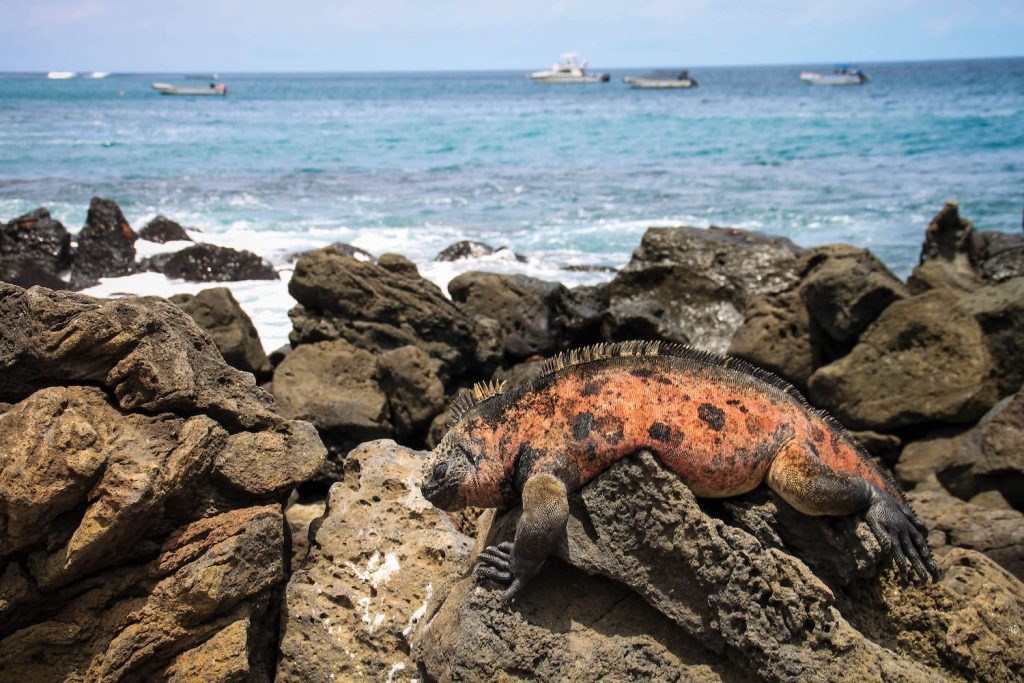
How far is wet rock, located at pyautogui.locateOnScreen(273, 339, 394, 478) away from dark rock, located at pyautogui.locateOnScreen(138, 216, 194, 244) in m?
9.86

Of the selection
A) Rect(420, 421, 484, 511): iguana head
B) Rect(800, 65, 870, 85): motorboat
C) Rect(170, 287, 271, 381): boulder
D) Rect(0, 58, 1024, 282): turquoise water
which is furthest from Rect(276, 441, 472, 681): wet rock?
Rect(800, 65, 870, 85): motorboat

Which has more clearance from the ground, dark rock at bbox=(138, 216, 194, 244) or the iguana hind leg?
the iguana hind leg

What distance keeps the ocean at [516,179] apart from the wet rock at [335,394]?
3222 millimetres

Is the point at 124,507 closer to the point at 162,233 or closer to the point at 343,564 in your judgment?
A: the point at 343,564

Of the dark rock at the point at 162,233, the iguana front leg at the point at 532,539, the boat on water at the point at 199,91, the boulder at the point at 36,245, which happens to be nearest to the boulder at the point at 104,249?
the boulder at the point at 36,245

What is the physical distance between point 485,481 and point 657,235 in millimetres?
6852

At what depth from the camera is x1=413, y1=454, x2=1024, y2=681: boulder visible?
3119mm

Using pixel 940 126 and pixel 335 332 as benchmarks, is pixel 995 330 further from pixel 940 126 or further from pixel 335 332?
pixel 940 126

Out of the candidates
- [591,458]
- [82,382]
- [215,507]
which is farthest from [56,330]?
[591,458]

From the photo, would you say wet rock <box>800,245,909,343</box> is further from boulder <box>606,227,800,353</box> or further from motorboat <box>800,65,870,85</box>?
motorboat <box>800,65,870,85</box>

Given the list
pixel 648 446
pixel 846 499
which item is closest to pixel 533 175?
pixel 648 446

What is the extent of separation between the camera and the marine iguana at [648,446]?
11.0 feet

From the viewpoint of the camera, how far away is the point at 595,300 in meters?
8.77

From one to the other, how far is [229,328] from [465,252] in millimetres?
8188
